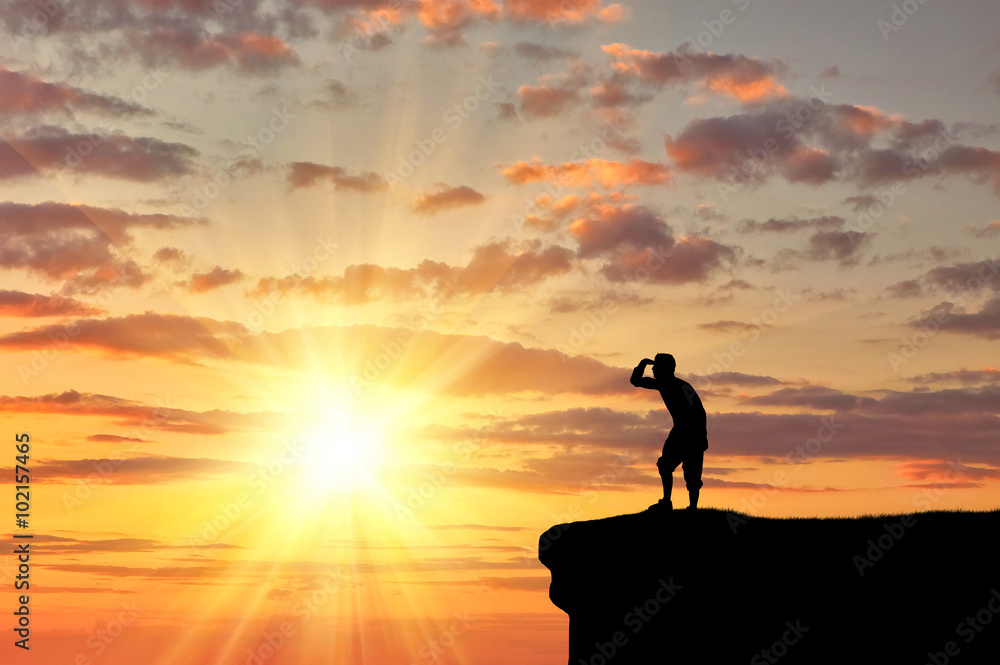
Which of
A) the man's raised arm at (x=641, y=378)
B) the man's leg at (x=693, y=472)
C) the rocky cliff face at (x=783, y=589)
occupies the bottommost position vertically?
the rocky cliff face at (x=783, y=589)

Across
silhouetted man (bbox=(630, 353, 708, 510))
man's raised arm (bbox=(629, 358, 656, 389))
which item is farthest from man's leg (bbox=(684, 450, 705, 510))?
man's raised arm (bbox=(629, 358, 656, 389))

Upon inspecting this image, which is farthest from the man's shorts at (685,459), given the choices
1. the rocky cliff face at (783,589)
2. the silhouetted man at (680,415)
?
the rocky cliff face at (783,589)

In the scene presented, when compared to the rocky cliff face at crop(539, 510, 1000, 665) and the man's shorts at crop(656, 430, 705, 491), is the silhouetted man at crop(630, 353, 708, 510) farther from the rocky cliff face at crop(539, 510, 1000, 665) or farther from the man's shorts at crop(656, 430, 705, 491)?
the rocky cliff face at crop(539, 510, 1000, 665)

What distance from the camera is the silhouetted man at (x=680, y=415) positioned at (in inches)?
923

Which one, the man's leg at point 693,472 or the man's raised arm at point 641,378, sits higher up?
the man's raised arm at point 641,378

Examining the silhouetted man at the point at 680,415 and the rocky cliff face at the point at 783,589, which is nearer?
the rocky cliff face at the point at 783,589

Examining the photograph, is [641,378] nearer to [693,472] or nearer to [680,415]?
[680,415]

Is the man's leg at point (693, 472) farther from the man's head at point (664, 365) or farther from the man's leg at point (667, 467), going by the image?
the man's head at point (664, 365)

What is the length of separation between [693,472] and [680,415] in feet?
4.57

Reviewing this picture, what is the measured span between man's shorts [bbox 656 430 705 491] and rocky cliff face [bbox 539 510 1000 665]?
3.86 feet

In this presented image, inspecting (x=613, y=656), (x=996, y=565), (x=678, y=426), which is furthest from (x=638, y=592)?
(x=996, y=565)

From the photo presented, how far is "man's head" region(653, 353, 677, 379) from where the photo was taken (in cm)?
2339

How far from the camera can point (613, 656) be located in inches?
960

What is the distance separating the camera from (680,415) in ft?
77.2
